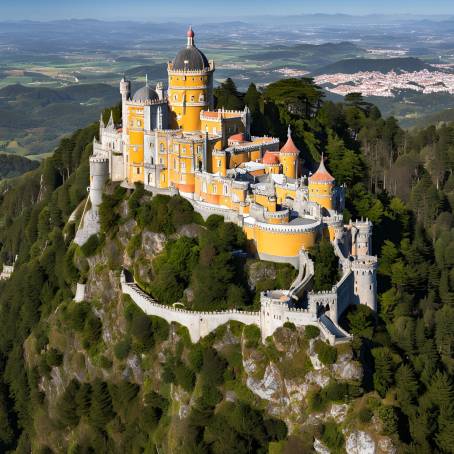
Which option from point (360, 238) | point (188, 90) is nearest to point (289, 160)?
point (360, 238)

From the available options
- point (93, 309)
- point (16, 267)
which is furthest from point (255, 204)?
point (16, 267)

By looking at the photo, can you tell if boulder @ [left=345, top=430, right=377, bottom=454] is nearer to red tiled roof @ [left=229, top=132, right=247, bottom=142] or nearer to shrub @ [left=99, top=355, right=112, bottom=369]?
shrub @ [left=99, top=355, right=112, bottom=369]

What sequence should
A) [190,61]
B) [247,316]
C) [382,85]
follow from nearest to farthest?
[247,316] → [190,61] → [382,85]

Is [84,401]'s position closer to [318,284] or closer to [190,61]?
[318,284]

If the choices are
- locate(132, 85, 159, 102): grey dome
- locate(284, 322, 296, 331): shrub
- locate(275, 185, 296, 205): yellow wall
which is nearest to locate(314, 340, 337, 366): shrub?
locate(284, 322, 296, 331): shrub

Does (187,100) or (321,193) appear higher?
(187,100)

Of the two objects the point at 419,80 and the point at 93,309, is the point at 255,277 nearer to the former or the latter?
the point at 93,309
